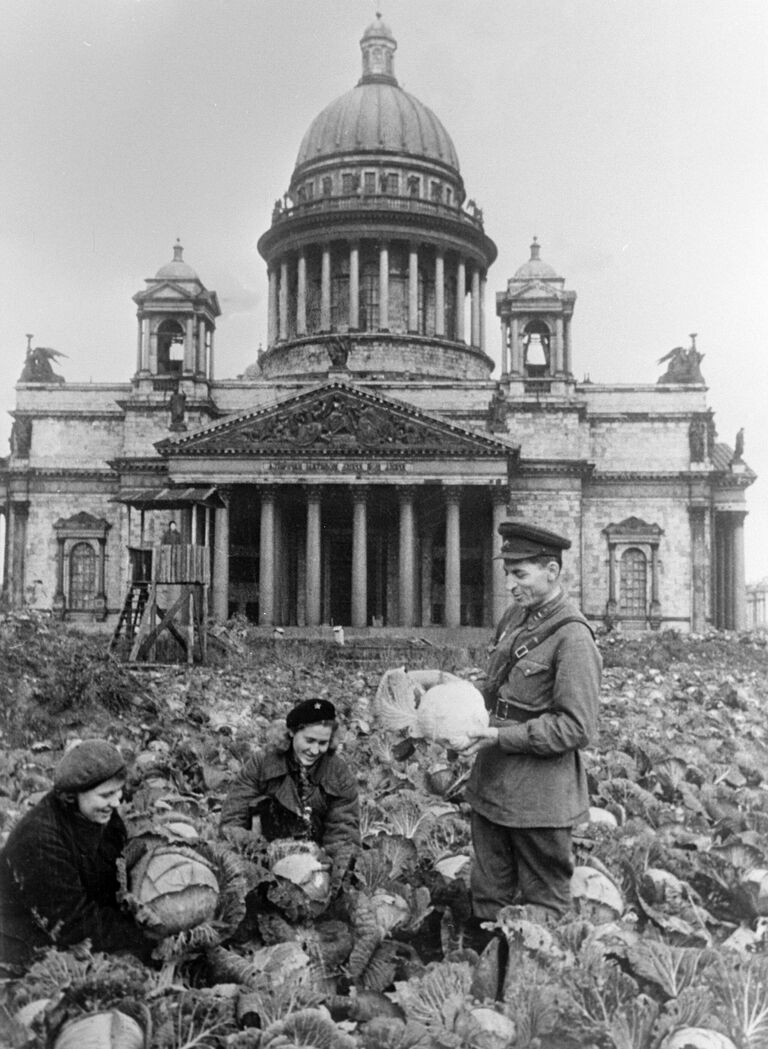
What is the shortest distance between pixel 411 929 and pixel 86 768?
6.12 ft

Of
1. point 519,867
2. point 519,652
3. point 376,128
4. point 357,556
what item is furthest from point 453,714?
point 376,128

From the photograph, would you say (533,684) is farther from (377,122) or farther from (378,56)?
(378,56)

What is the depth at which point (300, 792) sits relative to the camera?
5.89 metres

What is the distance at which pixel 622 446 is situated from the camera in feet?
139

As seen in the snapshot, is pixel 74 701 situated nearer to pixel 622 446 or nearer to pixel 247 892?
pixel 247 892

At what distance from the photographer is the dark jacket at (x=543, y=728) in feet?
16.4

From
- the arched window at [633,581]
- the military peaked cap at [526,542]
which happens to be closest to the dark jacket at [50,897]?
the military peaked cap at [526,542]

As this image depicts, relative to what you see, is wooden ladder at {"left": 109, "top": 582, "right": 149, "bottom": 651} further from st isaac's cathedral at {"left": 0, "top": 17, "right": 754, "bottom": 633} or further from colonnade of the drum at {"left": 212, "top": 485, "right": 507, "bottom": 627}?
colonnade of the drum at {"left": 212, "top": 485, "right": 507, "bottom": 627}

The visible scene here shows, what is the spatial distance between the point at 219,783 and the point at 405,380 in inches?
1444

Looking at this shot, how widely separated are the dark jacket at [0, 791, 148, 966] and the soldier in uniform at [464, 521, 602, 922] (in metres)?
1.73

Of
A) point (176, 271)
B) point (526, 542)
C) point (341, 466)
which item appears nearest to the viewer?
point (526, 542)

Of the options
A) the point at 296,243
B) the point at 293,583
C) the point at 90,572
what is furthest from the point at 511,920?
the point at 296,243

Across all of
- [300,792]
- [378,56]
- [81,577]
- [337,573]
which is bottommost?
[300,792]

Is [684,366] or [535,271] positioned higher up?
[535,271]
